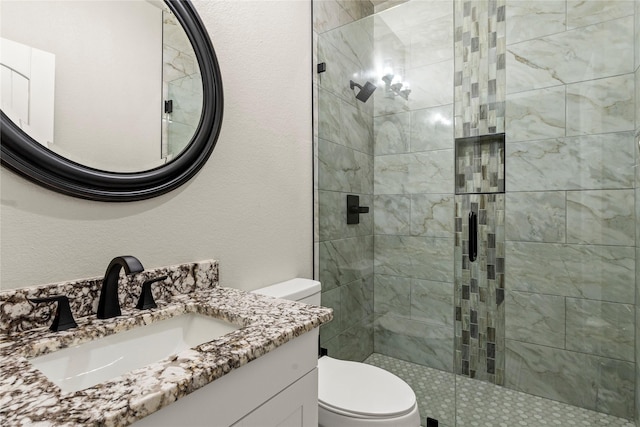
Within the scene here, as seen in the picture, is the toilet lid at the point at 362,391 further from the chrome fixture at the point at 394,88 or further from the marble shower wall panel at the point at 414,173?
the chrome fixture at the point at 394,88

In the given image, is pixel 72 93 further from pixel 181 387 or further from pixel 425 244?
pixel 425 244

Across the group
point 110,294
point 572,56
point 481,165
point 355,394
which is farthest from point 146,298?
point 572,56

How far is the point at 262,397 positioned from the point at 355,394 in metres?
0.68

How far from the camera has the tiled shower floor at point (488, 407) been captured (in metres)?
1.56

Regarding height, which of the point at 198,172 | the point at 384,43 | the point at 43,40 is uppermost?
the point at 384,43

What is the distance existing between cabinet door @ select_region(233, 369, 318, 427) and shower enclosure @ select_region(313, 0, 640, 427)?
95cm

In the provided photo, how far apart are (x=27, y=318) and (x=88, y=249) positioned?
0.68ft

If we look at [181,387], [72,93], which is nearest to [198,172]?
[72,93]

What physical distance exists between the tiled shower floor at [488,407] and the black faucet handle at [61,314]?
1534 millimetres

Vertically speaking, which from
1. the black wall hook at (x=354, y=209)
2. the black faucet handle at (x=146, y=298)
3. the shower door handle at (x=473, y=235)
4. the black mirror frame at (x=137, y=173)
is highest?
the black mirror frame at (x=137, y=173)

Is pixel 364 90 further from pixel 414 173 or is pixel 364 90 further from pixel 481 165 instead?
pixel 481 165

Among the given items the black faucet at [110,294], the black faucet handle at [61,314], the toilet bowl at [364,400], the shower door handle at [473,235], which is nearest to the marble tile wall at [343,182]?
the toilet bowl at [364,400]

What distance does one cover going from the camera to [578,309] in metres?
1.59

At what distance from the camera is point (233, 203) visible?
136 cm
